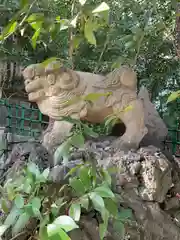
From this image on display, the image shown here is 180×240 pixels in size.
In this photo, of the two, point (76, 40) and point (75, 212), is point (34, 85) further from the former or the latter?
point (75, 212)

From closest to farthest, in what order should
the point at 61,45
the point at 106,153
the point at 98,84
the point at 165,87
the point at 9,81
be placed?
the point at 106,153, the point at 98,84, the point at 61,45, the point at 9,81, the point at 165,87

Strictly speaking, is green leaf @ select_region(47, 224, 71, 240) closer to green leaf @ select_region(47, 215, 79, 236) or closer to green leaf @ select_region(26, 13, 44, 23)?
green leaf @ select_region(47, 215, 79, 236)

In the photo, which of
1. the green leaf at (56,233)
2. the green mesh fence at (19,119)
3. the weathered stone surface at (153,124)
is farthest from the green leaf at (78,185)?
the green mesh fence at (19,119)

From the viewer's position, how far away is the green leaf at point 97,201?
94 cm

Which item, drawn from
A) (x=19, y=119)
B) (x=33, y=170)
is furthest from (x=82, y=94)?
(x=19, y=119)

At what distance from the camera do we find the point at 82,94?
1.75 m

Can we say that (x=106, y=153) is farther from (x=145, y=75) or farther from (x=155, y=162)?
(x=145, y=75)

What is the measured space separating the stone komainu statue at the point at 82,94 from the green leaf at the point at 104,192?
2.57ft

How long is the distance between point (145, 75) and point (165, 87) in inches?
7.3

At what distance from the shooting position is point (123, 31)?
213 cm

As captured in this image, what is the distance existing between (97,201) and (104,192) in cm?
3

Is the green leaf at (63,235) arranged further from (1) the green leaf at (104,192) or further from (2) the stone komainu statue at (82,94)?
(2) the stone komainu statue at (82,94)

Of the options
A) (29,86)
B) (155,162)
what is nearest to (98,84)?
(29,86)

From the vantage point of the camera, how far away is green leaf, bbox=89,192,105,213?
936mm
